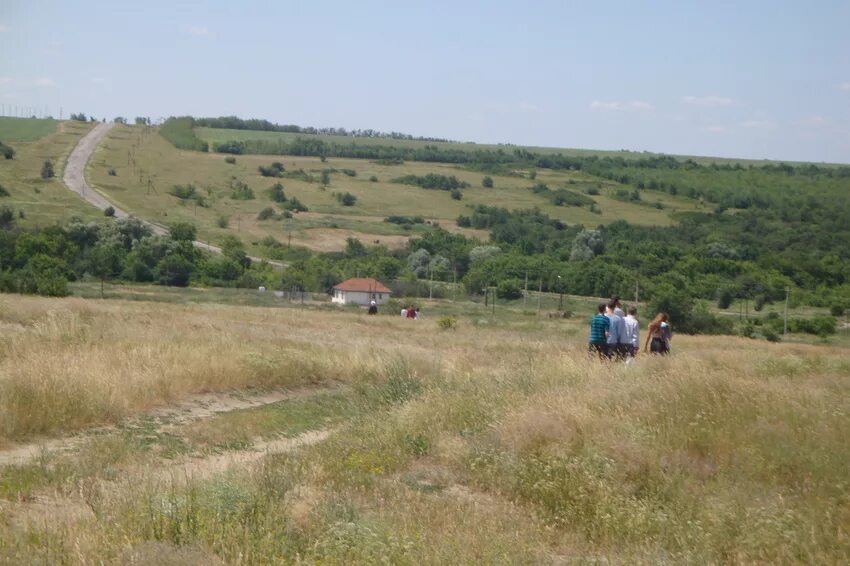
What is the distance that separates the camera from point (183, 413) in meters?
11.9

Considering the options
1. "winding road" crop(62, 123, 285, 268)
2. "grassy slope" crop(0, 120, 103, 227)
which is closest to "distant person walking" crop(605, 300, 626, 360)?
"winding road" crop(62, 123, 285, 268)

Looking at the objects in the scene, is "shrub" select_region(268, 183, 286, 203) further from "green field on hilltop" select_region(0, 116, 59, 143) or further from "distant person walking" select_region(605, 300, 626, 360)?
"distant person walking" select_region(605, 300, 626, 360)

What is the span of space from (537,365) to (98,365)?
5.72 metres

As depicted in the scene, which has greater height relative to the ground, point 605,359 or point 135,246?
point 605,359

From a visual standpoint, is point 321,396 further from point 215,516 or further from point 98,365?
point 215,516

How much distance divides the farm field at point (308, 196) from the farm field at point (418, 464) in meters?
73.8

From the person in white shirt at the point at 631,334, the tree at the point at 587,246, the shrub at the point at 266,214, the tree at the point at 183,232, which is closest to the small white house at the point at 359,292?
the tree at the point at 183,232

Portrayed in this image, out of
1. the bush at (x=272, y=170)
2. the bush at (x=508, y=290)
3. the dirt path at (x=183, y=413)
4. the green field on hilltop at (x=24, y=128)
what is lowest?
the bush at (x=508, y=290)

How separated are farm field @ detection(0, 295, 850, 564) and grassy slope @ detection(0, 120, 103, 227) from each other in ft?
214

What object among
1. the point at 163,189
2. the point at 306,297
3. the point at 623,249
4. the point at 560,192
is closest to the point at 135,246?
the point at 306,297

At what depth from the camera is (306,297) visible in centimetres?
6359

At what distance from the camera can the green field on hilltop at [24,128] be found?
12494cm

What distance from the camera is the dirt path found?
8.70 metres

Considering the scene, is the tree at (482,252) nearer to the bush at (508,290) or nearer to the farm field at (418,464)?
the bush at (508,290)
